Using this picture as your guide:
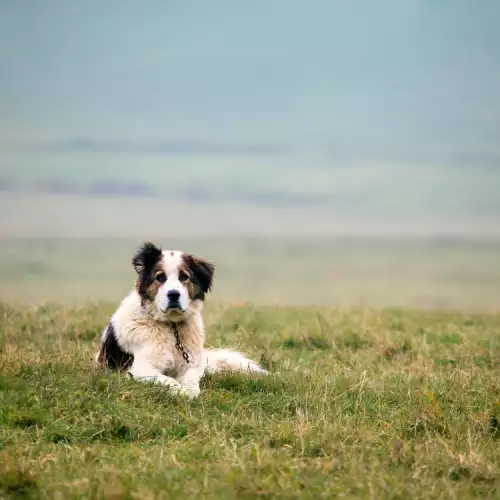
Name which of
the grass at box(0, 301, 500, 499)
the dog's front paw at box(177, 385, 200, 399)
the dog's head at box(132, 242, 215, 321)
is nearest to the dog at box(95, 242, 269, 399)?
the dog's head at box(132, 242, 215, 321)

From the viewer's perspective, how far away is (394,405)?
8.18m

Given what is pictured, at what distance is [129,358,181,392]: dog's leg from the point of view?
815 centimetres

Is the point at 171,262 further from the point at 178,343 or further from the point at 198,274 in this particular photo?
the point at 178,343

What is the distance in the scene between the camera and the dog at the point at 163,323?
8.62 metres

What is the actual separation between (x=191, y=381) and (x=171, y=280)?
1.00m

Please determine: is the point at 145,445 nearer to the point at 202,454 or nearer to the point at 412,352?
the point at 202,454

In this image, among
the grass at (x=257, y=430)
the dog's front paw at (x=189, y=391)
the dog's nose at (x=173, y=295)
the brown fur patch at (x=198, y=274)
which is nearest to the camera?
the grass at (x=257, y=430)

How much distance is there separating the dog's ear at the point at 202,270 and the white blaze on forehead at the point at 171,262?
116 millimetres

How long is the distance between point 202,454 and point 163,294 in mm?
2481

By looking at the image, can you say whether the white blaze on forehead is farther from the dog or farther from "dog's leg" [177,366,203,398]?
"dog's leg" [177,366,203,398]

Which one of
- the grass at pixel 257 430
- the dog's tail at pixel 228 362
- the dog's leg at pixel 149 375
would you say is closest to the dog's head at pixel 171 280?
the dog's leg at pixel 149 375

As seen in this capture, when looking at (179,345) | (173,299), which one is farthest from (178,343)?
(173,299)

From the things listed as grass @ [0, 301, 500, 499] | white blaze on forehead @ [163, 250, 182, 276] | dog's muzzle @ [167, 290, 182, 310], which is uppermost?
white blaze on forehead @ [163, 250, 182, 276]

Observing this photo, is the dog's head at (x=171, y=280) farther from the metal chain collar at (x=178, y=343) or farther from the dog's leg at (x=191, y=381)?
the dog's leg at (x=191, y=381)
